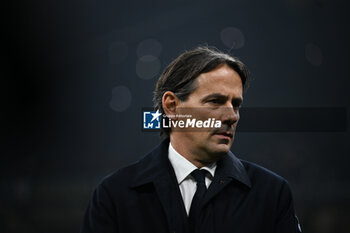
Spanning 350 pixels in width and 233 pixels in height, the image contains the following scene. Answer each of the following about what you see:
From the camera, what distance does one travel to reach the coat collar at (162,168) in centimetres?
119

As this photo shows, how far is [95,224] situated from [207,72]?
25.2 inches

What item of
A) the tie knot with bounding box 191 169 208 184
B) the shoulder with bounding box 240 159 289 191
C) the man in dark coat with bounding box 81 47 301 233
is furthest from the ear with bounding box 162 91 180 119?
the shoulder with bounding box 240 159 289 191

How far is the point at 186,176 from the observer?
1209mm

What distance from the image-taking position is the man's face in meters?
1.18

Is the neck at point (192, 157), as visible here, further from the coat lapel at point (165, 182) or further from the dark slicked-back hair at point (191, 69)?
the dark slicked-back hair at point (191, 69)

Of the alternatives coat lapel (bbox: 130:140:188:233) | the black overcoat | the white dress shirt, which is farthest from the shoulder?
coat lapel (bbox: 130:140:188:233)

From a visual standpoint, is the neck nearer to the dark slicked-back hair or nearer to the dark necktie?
the dark necktie

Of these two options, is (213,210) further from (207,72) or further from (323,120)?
(323,120)

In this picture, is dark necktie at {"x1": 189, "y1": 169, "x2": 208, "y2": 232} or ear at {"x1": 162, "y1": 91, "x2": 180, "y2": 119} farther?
ear at {"x1": 162, "y1": 91, "x2": 180, "y2": 119}

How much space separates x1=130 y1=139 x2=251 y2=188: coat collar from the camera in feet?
3.91

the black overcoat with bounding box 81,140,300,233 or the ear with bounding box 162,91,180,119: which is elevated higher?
the ear with bounding box 162,91,180,119

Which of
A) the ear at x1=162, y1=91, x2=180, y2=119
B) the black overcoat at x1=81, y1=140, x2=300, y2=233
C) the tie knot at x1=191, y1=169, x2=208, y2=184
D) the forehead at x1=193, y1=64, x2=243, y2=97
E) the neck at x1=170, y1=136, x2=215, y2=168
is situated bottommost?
the black overcoat at x1=81, y1=140, x2=300, y2=233

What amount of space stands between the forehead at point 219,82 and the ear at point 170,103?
11 centimetres

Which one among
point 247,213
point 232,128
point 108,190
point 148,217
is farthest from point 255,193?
point 108,190
